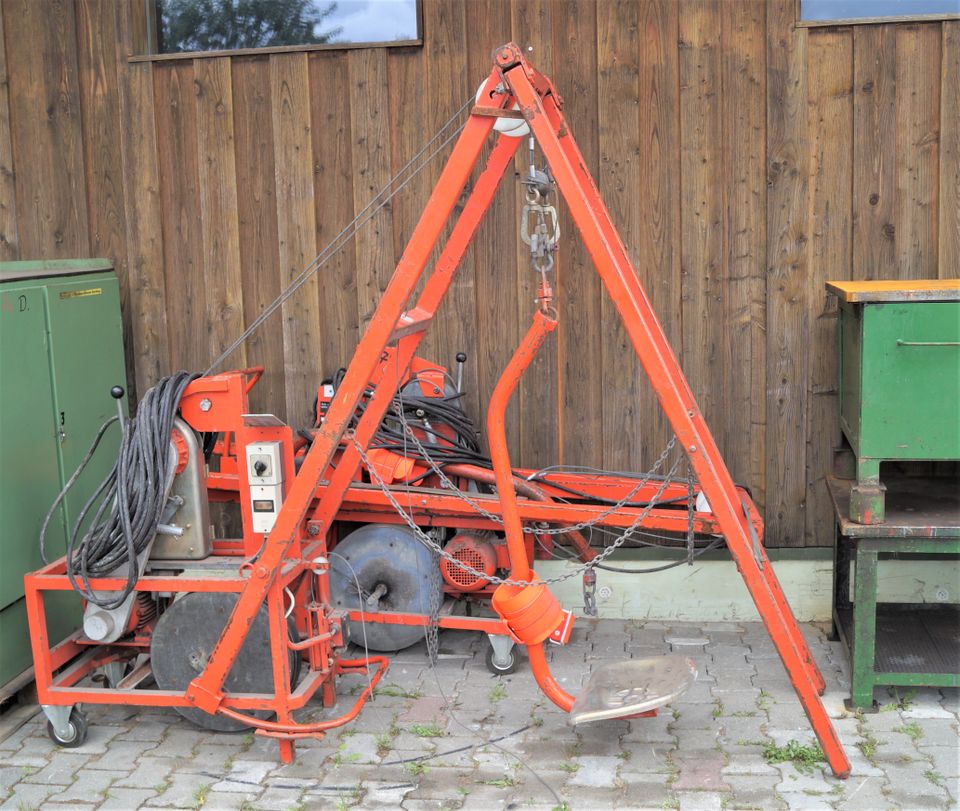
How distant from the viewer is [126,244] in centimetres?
613

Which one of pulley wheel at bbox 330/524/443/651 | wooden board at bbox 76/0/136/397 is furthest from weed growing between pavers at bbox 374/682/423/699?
wooden board at bbox 76/0/136/397

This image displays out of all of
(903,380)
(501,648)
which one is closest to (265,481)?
(501,648)

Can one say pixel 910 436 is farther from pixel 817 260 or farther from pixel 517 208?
pixel 517 208

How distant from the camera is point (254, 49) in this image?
5.91m

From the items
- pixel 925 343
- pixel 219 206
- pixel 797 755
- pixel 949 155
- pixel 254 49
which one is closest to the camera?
pixel 797 755

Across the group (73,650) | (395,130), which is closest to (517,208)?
(395,130)

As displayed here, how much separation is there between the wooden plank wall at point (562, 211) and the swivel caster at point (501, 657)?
1095mm

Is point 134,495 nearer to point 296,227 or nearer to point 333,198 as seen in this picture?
point 296,227

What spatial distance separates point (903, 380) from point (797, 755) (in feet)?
5.11

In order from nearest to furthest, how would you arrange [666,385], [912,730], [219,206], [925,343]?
[666,385], [925,343], [912,730], [219,206]

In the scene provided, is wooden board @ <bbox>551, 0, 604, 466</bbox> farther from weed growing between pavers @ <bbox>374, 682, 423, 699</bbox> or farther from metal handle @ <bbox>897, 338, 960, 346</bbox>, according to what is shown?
metal handle @ <bbox>897, 338, 960, 346</bbox>

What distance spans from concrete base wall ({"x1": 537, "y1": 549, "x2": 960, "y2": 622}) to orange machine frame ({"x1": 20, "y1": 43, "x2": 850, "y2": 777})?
84cm

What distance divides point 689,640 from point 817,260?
201 centimetres

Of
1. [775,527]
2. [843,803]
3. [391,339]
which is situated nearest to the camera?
[843,803]
